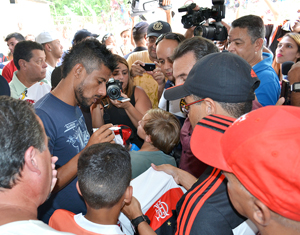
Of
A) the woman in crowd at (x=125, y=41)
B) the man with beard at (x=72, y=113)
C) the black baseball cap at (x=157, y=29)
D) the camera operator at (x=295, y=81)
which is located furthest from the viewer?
the woman in crowd at (x=125, y=41)

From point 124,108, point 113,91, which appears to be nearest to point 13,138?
point 113,91

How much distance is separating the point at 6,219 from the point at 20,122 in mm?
311

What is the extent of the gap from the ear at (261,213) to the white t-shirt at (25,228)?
24.6 inches

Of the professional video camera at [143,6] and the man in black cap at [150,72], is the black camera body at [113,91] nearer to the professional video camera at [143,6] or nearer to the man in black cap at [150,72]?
the man in black cap at [150,72]

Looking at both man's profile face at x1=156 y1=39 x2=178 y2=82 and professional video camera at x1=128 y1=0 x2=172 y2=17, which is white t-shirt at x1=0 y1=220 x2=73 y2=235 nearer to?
man's profile face at x1=156 y1=39 x2=178 y2=82

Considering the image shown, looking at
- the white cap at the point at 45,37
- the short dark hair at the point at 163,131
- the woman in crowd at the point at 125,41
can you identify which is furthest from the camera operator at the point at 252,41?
the woman in crowd at the point at 125,41

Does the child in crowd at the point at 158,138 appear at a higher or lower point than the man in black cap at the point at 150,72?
lower

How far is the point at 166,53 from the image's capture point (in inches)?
109

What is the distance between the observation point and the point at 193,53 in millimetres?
1920

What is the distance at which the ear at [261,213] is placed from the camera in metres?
0.73

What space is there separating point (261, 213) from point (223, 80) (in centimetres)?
66

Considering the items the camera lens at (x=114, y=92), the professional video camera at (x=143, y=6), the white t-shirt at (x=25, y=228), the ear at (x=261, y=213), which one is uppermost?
the professional video camera at (x=143, y=6)

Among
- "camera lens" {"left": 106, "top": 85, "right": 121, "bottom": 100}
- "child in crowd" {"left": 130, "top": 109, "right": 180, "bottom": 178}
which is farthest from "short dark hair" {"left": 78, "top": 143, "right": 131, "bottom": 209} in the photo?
"camera lens" {"left": 106, "top": 85, "right": 121, "bottom": 100}

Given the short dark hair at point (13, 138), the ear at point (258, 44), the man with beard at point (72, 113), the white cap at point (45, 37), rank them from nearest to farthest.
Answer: the short dark hair at point (13, 138) < the man with beard at point (72, 113) < the ear at point (258, 44) < the white cap at point (45, 37)
